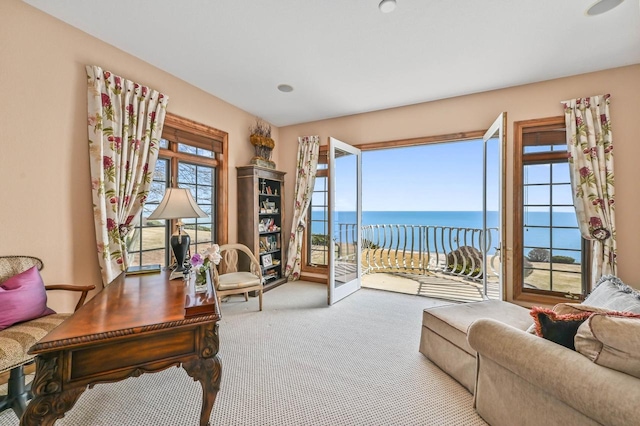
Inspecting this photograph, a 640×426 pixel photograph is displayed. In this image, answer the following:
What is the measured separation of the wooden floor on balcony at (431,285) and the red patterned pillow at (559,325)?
2.13 m

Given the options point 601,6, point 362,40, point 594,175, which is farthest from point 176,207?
point 594,175

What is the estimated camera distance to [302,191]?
14.4 feet

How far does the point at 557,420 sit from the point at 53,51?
13.4 feet

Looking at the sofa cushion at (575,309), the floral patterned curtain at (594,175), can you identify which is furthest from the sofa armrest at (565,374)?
the floral patterned curtain at (594,175)

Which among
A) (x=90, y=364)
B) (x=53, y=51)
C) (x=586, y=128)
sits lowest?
(x=90, y=364)

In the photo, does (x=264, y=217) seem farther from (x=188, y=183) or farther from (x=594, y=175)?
(x=594, y=175)

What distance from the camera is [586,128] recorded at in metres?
2.81

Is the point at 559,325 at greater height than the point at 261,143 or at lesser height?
lesser

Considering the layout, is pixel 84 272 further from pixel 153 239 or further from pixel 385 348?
pixel 385 348

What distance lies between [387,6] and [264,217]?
329cm

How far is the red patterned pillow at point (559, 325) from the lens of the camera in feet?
4.06

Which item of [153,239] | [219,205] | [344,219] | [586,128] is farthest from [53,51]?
[586,128]

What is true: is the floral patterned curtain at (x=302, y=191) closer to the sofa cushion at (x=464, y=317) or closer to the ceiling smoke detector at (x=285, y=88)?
the ceiling smoke detector at (x=285, y=88)

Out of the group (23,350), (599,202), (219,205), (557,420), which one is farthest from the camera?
(219,205)
